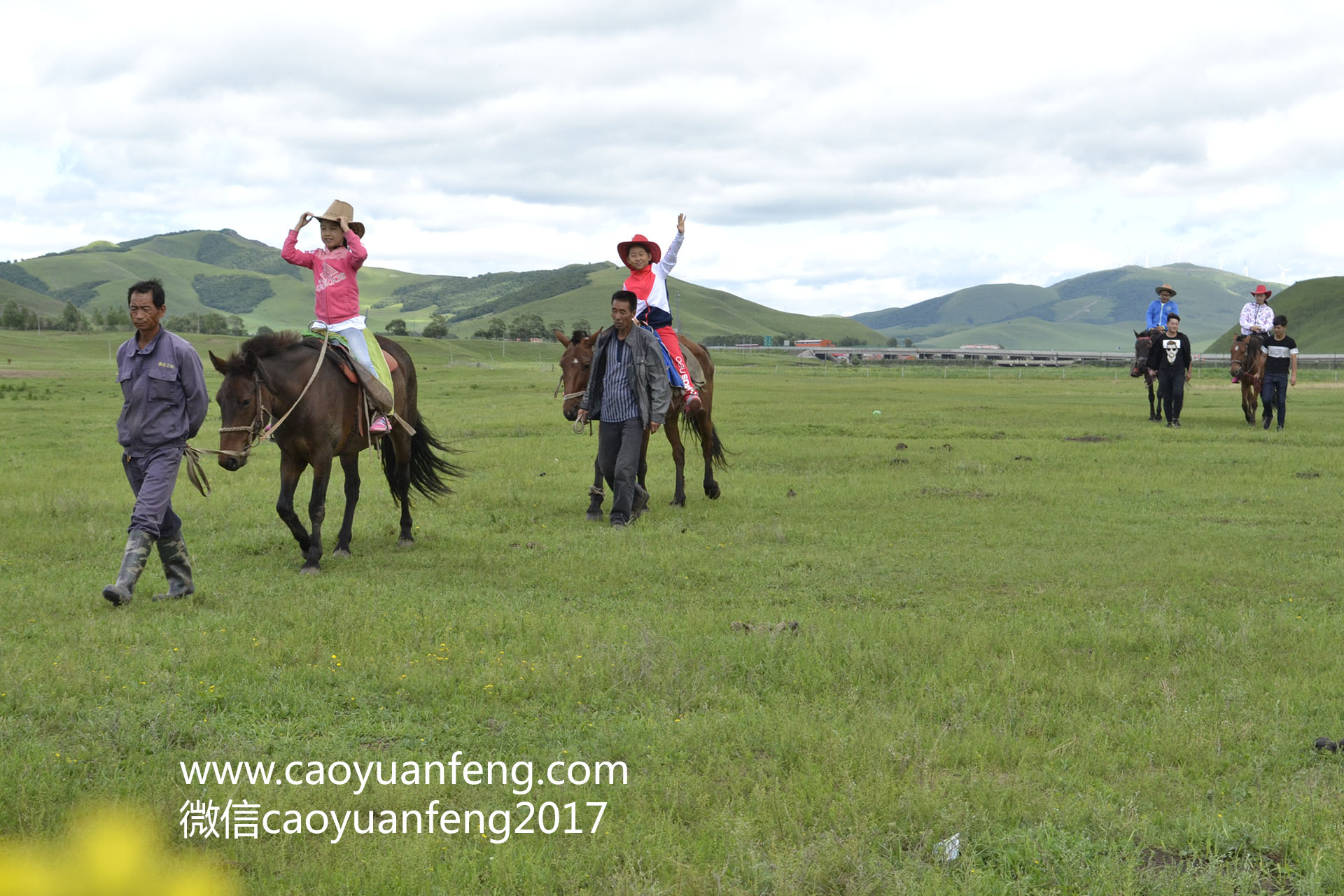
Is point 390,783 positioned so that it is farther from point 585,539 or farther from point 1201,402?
point 1201,402

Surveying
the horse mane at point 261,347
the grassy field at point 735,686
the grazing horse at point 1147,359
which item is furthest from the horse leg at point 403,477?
the grazing horse at point 1147,359

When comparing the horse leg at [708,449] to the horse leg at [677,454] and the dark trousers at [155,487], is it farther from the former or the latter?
the dark trousers at [155,487]

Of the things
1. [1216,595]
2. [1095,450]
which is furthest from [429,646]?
[1095,450]

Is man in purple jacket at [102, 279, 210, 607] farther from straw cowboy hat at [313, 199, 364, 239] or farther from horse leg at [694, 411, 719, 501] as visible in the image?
horse leg at [694, 411, 719, 501]

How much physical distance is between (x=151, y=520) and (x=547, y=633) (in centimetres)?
327

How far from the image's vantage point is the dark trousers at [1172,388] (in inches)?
911

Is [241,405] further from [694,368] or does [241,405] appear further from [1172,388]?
[1172,388]

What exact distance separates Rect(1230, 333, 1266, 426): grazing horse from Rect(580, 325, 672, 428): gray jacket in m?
15.8

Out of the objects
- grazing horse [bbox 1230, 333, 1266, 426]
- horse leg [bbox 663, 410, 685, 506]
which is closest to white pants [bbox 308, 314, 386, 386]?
horse leg [bbox 663, 410, 685, 506]

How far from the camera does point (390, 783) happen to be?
188 inches

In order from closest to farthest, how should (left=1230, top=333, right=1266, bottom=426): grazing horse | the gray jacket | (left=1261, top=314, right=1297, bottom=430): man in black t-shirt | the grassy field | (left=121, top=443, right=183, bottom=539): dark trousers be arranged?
the grassy field → (left=121, top=443, right=183, bottom=539): dark trousers → the gray jacket → (left=1261, top=314, right=1297, bottom=430): man in black t-shirt → (left=1230, top=333, right=1266, bottom=426): grazing horse

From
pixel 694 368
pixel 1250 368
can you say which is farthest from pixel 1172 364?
pixel 694 368

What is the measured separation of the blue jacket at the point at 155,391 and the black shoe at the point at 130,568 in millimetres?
694

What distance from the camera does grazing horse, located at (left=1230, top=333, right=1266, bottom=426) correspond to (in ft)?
73.7
